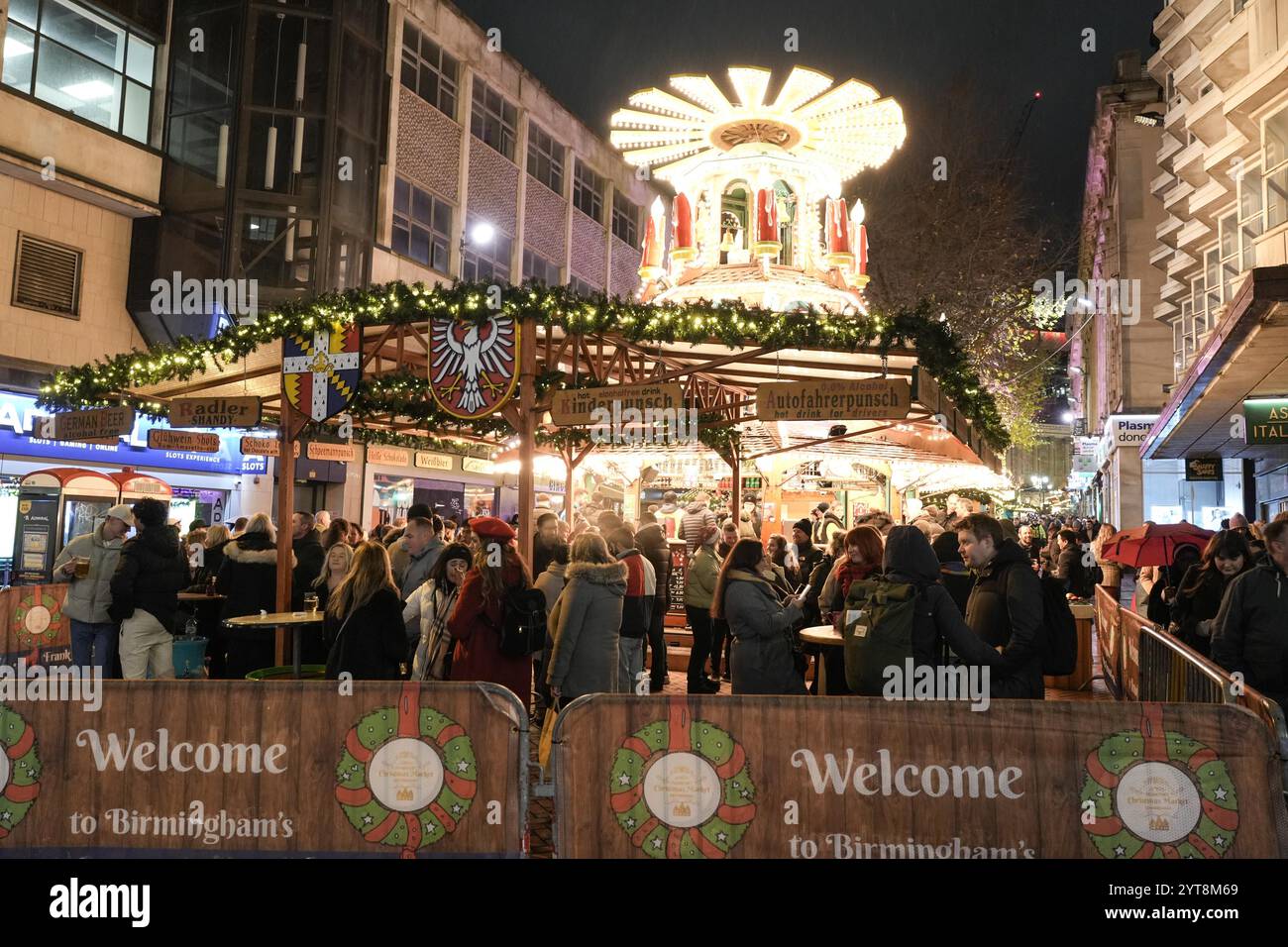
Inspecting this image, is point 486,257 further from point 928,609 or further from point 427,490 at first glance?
point 928,609

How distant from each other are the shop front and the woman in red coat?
19180mm

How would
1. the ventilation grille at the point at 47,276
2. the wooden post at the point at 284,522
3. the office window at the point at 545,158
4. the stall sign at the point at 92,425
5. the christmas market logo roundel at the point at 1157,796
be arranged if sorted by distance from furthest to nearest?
1. the office window at the point at 545,158
2. the ventilation grille at the point at 47,276
3. the stall sign at the point at 92,425
4. the wooden post at the point at 284,522
5. the christmas market logo roundel at the point at 1157,796

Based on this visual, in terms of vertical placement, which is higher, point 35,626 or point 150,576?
point 150,576

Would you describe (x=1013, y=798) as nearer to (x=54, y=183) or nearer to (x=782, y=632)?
(x=782, y=632)

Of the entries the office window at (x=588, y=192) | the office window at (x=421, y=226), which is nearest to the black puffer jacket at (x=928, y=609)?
the office window at (x=421, y=226)

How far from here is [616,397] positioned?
29.4 ft

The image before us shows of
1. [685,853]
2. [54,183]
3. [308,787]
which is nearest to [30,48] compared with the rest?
[54,183]

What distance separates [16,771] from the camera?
14.8 feet

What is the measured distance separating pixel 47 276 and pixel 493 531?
18.0 m

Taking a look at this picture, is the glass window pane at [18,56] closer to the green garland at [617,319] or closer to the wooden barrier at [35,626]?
the green garland at [617,319]

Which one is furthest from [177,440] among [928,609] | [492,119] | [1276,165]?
[492,119]

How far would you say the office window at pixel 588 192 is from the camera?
3938cm

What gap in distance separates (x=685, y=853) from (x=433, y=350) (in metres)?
6.47
